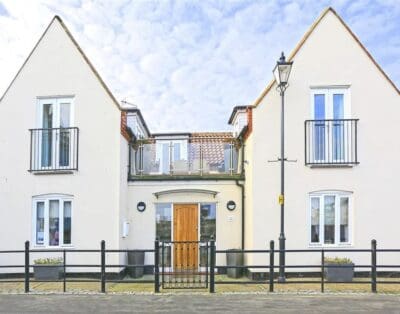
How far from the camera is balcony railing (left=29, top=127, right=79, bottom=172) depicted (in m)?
12.3

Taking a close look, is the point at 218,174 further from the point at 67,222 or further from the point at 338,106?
the point at 67,222

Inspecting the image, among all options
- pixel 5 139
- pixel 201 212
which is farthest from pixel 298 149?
pixel 5 139

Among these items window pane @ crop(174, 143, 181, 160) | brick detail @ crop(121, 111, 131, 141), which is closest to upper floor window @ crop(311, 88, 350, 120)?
window pane @ crop(174, 143, 181, 160)

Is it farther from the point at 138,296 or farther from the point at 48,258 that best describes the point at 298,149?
the point at 48,258

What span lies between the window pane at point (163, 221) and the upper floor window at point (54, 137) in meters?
3.14

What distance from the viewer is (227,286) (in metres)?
10.4

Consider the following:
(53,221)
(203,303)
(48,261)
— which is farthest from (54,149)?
(203,303)

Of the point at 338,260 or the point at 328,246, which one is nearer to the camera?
the point at 338,260

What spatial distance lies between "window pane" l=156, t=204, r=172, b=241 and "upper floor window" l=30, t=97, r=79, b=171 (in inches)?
124

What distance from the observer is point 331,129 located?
11.9 metres

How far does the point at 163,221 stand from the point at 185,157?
7.47ft

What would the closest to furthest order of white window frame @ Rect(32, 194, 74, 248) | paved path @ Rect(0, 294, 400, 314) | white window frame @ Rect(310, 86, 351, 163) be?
paved path @ Rect(0, 294, 400, 314) → white window frame @ Rect(310, 86, 351, 163) → white window frame @ Rect(32, 194, 74, 248)

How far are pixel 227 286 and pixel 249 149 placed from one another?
4.14 metres

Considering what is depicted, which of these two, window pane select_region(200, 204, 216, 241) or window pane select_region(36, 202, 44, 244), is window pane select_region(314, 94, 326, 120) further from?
window pane select_region(36, 202, 44, 244)
